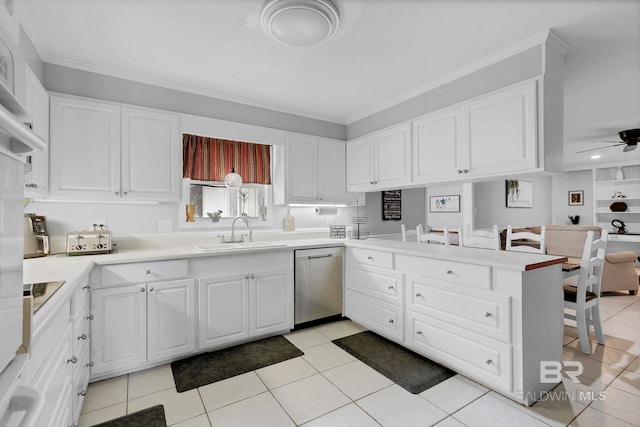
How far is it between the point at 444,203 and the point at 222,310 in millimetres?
4691

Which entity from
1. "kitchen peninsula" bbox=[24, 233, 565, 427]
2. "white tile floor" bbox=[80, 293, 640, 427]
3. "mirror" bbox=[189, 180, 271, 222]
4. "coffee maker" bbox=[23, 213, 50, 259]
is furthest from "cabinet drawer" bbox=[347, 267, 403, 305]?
"coffee maker" bbox=[23, 213, 50, 259]

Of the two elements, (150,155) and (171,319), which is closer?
(171,319)

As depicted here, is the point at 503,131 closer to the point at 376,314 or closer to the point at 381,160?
the point at 381,160

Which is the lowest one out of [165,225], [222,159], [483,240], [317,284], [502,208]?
[317,284]

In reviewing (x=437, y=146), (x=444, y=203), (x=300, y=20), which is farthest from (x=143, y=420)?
(x=444, y=203)

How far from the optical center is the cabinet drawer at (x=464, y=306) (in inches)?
77.6

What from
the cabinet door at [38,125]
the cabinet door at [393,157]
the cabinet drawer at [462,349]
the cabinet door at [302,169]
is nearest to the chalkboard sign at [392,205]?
the cabinet door at [393,157]

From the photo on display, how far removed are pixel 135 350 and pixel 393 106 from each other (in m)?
3.30

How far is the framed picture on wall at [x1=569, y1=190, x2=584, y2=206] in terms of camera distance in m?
7.77

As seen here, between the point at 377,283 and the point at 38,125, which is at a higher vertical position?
the point at 38,125

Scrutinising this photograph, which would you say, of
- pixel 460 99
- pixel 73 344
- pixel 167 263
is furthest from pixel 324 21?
pixel 73 344

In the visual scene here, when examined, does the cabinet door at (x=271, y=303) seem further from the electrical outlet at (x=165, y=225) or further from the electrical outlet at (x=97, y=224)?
the electrical outlet at (x=97, y=224)

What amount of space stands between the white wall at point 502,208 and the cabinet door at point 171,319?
235 inches

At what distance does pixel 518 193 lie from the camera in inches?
290
